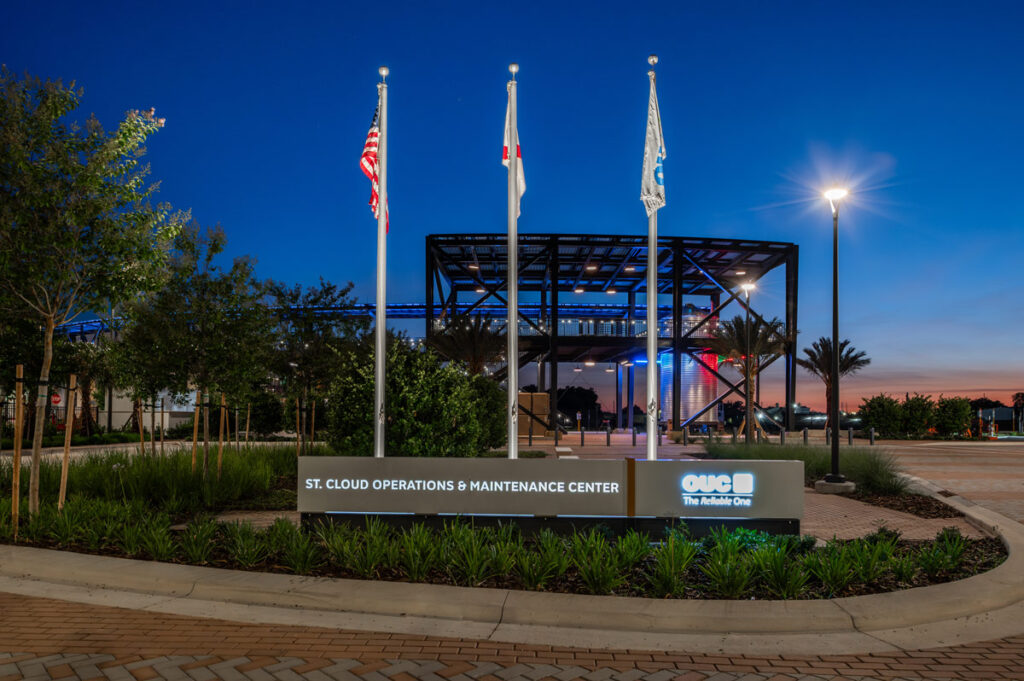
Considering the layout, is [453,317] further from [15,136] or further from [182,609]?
[182,609]

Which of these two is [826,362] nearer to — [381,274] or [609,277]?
[609,277]

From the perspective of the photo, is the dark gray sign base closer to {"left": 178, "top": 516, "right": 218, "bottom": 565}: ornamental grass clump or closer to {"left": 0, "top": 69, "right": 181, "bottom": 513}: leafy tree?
{"left": 178, "top": 516, "right": 218, "bottom": 565}: ornamental grass clump

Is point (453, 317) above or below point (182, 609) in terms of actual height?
above

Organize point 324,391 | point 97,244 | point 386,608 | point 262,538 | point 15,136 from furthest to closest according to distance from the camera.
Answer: point 324,391 < point 97,244 < point 15,136 < point 262,538 < point 386,608

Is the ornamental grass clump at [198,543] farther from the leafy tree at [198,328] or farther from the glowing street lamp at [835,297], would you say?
the glowing street lamp at [835,297]

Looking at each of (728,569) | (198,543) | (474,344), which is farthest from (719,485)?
(474,344)

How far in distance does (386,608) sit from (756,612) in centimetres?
305

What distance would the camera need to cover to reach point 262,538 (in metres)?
7.54

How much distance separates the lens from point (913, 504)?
40.7 ft

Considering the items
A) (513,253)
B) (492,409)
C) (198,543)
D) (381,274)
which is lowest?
(198,543)

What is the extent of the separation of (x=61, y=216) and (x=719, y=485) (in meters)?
8.87

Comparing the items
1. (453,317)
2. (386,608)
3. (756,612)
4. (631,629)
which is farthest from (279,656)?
(453,317)

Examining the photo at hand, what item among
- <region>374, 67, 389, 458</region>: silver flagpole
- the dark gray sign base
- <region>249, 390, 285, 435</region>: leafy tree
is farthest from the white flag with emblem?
<region>249, 390, 285, 435</region>: leafy tree

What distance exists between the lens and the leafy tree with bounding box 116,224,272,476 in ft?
41.3
